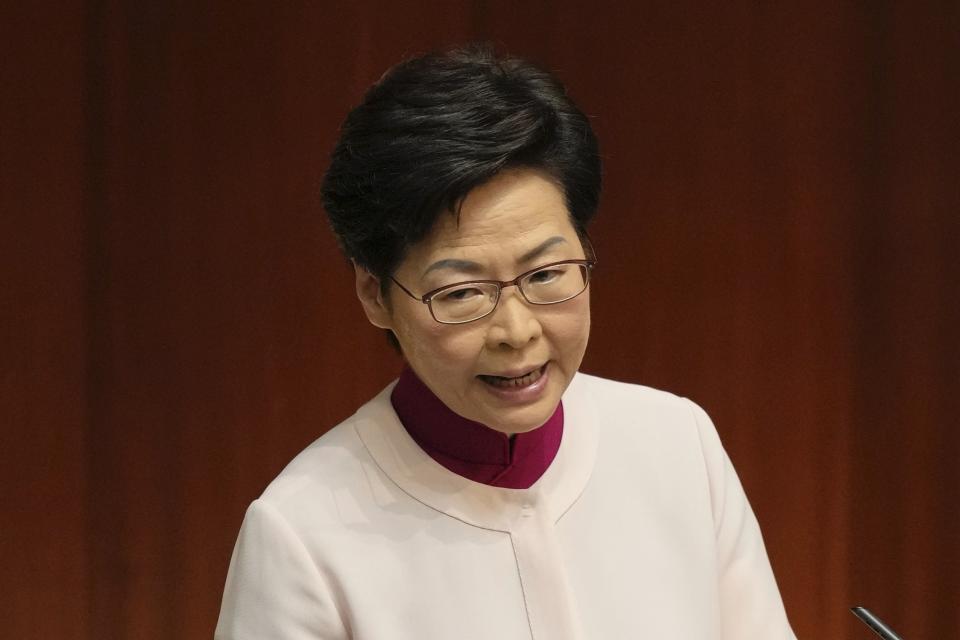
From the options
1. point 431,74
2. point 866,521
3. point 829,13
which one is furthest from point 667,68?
point 431,74

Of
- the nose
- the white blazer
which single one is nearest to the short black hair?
the nose

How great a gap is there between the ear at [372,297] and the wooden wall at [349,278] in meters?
0.99

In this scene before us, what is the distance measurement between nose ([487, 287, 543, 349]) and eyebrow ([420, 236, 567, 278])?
1.5 inches

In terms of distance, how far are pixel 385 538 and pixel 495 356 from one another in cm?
28

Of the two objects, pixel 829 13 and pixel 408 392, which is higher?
pixel 829 13

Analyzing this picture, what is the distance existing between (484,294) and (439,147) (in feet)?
0.55

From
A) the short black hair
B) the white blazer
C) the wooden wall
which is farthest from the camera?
the wooden wall

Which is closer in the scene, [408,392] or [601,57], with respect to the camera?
[408,392]

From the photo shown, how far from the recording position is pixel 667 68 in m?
2.64

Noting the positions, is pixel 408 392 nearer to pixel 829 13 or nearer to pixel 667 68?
pixel 667 68

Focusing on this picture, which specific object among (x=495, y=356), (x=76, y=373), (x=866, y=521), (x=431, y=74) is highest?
(x=431, y=74)

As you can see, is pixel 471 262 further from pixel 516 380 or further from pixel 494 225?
pixel 516 380

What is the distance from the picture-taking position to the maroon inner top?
5.33 feet

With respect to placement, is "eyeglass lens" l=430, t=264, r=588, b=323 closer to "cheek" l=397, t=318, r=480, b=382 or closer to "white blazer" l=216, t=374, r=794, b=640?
"cheek" l=397, t=318, r=480, b=382
